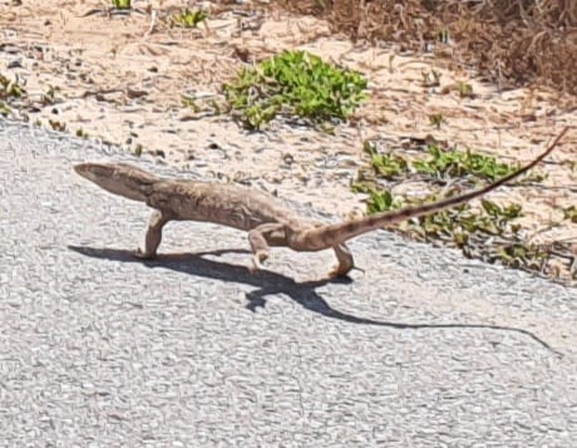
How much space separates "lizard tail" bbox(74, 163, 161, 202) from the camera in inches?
252

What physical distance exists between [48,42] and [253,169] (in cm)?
280

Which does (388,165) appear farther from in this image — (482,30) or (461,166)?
(482,30)

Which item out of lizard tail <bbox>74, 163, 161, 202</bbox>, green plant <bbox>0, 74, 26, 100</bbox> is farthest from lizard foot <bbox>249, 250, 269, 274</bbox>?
green plant <bbox>0, 74, 26, 100</bbox>

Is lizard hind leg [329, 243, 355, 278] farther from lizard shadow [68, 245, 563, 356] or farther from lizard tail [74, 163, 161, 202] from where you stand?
lizard tail [74, 163, 161, 202]

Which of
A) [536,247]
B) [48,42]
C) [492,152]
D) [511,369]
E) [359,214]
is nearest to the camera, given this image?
[511,369]

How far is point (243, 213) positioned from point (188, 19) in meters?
4.32

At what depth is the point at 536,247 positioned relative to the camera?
21.4 feet

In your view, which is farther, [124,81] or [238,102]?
[124,81]

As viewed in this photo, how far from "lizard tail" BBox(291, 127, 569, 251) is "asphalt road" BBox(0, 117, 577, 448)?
19cm

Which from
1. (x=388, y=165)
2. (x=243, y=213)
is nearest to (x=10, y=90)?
(x=388, y=165)

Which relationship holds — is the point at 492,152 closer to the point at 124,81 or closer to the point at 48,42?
the point at 124,81

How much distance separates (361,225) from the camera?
576cm

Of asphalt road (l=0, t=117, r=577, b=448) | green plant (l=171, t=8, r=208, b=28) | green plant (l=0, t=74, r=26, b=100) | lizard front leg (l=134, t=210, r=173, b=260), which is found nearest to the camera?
asphalt road (l=0, t=117, r=577, b=448)

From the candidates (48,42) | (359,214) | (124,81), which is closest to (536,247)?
(359,214)
